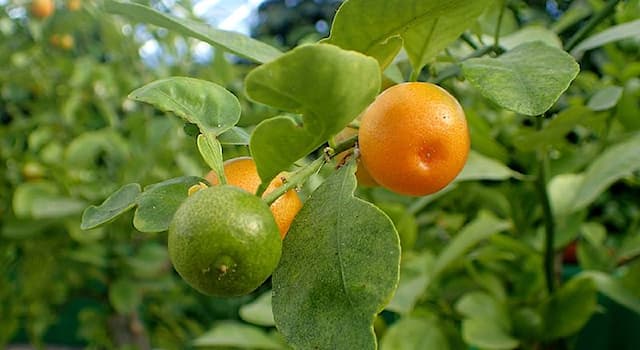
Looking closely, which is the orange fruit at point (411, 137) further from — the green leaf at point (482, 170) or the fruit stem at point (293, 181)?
the green leaf at point (482, 170)

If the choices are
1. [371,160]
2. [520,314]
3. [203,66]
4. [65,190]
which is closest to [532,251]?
[520,314]

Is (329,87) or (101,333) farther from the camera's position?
(101,333)

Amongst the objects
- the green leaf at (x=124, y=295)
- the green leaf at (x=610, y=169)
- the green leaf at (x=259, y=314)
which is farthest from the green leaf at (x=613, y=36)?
the green leaf at (x=124, y=295)

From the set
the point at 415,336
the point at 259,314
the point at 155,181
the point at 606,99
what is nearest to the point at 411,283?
the point at 415,336

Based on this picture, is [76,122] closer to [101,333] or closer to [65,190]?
Result: [65,190]

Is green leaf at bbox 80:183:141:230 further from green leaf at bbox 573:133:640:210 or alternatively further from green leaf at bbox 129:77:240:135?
green leaf at bbox 573:133:640:210

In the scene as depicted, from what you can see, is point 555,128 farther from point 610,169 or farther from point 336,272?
point 336,272
